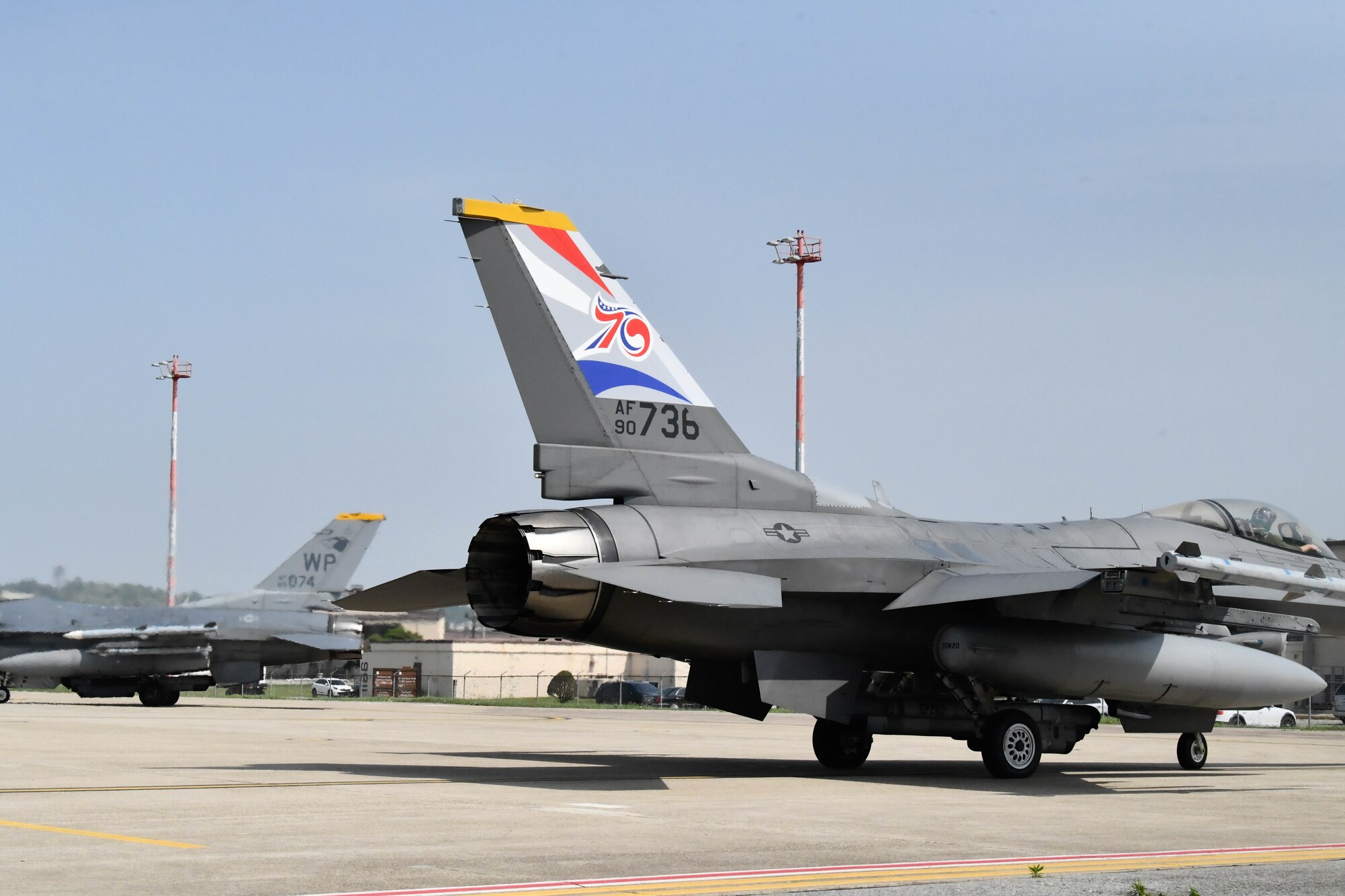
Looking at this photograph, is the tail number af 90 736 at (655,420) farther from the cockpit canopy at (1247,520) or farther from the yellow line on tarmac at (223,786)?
the cockpit canopy at (1247,520)

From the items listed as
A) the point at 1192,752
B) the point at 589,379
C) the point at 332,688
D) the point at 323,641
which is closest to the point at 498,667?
the point at 332,688

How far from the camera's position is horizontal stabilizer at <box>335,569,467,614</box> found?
14.5 metres

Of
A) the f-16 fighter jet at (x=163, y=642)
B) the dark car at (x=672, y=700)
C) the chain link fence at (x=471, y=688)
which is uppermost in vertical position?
the f-16 fighter jet at (x=163, y=642)

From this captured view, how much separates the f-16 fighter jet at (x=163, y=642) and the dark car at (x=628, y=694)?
1081 centimetres

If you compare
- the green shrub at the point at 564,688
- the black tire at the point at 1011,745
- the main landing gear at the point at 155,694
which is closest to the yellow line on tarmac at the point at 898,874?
the black tire at the point at 1011,745

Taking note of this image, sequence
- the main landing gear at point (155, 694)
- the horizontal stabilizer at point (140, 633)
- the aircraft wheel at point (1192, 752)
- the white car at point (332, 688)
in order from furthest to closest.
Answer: the white car at point (332, 688)
the main landing gear at point (155, 694)
the horizontal stabilizer at point (140, 633)
the aircraft wheel at point (1192, 752)

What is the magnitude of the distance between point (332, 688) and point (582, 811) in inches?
2237

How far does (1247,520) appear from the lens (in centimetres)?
1741

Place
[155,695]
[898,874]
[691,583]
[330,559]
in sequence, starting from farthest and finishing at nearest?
1. [330,559]
2. [155,695]
3. [691,583]
4. [898,874]

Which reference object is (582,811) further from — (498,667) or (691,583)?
(498,667)

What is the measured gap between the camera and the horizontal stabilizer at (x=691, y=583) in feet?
39.7

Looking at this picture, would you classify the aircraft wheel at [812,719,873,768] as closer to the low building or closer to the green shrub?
the green shrub

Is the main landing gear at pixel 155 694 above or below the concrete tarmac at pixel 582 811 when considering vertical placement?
below

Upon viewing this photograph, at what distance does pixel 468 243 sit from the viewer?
45.9 ft
